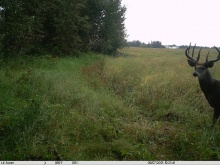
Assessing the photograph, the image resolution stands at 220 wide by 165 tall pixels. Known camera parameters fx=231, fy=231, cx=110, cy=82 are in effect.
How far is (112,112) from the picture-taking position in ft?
20.9

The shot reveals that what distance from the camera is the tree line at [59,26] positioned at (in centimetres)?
1005

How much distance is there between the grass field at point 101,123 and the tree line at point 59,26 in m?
2.56

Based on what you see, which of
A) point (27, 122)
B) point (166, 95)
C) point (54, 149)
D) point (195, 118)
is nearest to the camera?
point (54, 149)

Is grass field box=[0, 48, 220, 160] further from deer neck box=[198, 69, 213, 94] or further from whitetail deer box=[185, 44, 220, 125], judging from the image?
deer neck box=[198, 69, 213, 94]

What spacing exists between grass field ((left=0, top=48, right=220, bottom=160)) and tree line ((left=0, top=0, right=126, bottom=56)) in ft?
8.40

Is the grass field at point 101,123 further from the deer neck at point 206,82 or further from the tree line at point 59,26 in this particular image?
the tree line at point 59,26

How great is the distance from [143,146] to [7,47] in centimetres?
932

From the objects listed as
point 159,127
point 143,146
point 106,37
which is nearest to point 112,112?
point 159,127

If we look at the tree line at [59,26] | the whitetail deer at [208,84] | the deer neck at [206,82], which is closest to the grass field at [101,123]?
the whitetail deer at [208,84]

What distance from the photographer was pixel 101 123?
17.2 feet

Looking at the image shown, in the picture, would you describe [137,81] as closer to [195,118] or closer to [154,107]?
[154,107]

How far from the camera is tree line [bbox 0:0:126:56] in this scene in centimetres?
1005

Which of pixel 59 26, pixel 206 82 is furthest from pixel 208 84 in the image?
pixel 59 26

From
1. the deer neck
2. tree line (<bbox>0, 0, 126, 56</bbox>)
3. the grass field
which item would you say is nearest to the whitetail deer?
the deer neck
